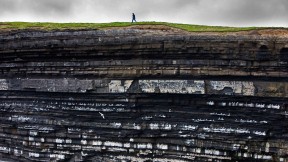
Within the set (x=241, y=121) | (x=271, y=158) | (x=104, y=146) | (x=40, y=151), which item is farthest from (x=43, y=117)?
(x=271, y=158)

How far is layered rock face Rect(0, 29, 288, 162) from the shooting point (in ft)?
27.0

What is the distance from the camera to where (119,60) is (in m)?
8.84

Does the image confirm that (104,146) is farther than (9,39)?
No

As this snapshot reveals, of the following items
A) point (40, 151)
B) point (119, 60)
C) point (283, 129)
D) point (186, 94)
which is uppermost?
point (119, 60)

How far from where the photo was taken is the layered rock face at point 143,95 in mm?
8227

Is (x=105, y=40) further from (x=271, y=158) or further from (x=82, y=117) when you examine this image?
(x=271, y=158)

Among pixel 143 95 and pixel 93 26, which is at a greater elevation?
pixel 93 26

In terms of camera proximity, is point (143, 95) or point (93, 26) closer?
point (143, 95)

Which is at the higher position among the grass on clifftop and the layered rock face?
the grass on clifftop

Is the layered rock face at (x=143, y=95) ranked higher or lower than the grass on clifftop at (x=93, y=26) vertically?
lower

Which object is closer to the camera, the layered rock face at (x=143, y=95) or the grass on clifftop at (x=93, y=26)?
the layered rock face at (x=143, y=95)

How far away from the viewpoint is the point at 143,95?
8734 mm

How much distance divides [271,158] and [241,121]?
36.8 inches

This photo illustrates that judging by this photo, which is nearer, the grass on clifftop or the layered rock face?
the layered rock face
